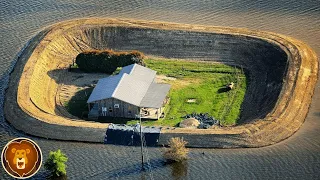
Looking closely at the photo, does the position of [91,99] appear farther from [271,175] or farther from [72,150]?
[271,175]

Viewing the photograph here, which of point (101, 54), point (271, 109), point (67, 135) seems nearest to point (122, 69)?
point (101, 54)

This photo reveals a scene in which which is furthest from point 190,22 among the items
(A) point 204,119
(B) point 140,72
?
(A) point 204,119

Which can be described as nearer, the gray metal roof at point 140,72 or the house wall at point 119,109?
the house wall at point 119,109

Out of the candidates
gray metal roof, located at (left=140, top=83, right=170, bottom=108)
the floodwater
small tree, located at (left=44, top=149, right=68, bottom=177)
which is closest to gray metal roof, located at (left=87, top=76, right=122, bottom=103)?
gray metal roof, located at (left=140, top=83, right=170, bottom=108)

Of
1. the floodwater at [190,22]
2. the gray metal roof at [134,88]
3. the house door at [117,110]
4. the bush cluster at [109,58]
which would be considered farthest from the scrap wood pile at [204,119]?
the bush cluster at [109,58]

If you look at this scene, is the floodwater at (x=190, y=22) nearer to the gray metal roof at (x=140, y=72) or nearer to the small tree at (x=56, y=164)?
the small tree at (x=56, y=164)

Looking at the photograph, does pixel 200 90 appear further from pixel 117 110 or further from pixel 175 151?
pixel 175 151
